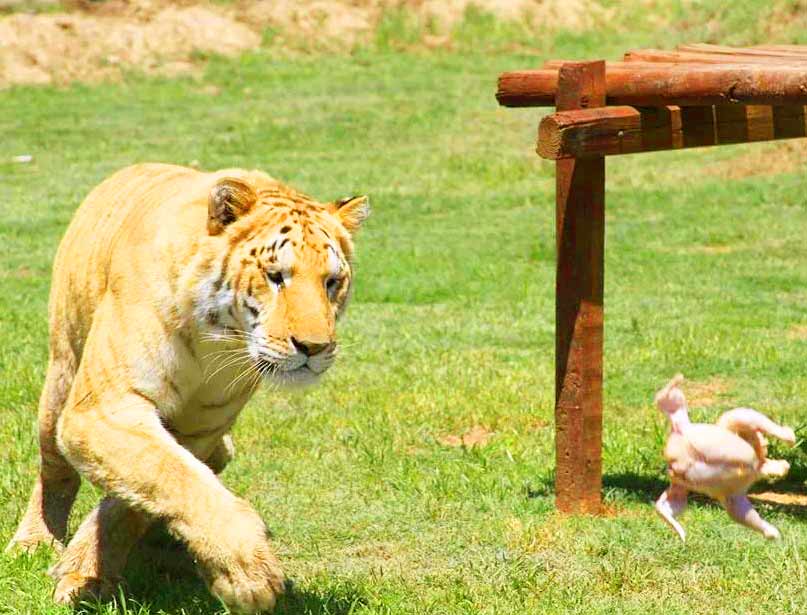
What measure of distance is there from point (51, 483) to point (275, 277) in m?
1.92

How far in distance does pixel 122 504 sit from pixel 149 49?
20726 millimetres

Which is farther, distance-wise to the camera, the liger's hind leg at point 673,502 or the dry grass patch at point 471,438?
the dry grass patch at point 471,438

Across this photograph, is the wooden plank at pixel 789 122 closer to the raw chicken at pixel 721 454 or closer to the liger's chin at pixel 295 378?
the raw chicken at pixel 721 454

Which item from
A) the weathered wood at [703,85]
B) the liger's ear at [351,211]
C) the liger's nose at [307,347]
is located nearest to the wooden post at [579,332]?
the weathered wood at [703,85]

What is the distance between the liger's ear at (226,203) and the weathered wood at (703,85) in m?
2.02

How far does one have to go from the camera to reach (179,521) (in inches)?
180

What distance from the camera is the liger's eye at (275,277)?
477 centimetres

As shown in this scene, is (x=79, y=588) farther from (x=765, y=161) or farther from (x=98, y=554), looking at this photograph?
(x=765, y=161)

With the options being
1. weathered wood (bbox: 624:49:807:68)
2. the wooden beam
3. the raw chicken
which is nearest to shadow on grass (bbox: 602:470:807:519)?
the raw chicken

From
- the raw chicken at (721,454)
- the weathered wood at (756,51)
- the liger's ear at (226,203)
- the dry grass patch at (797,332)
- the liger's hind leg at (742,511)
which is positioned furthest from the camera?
the dry grass patch at (797,332)

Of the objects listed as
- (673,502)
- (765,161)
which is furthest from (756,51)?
(765,161)

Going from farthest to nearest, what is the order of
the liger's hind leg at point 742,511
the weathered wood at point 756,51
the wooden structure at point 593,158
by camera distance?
the weathered wood at point 756,51, the wooden structure at point 593,158, the liger's hind leg at point 742,511

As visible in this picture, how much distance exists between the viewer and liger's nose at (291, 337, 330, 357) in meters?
4.62

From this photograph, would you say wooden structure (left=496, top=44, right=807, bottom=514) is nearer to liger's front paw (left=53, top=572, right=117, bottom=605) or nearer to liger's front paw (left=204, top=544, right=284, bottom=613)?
liger's front paw (left=53, top=572, right=117, bottom=605)
